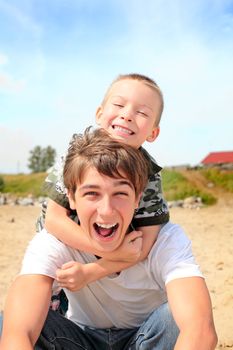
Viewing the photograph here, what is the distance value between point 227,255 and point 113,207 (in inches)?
202

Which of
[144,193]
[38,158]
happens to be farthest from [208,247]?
[38,158]

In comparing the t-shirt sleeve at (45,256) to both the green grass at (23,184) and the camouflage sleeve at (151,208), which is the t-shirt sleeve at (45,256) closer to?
the camouflage sleeve at (151,208)

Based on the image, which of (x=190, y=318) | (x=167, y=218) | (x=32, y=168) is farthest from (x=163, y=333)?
(x=32, y=168)

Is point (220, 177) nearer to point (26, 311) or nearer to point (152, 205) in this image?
point (152, 205)

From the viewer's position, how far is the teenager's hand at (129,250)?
2.12 m

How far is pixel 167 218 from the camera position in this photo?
2.32 metres

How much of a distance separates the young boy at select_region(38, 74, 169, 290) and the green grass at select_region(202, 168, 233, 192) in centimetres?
1317

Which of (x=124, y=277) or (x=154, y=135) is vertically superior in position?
(x=154, y=135)

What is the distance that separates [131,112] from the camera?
90.1 inches

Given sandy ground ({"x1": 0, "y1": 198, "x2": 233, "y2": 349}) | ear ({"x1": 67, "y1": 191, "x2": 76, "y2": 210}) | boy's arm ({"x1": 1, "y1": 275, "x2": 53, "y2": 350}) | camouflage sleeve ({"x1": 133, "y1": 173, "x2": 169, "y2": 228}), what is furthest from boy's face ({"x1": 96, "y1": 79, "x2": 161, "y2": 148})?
sandy ground ({"x1": 0, "y1": 198, "x2": 233, "y2": 349})

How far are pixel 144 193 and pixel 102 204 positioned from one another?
310 mm

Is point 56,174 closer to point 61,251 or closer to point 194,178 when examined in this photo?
point 61,251

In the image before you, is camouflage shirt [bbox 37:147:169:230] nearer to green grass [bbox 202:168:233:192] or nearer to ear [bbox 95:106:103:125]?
ear [bbox 95:106:103:125]

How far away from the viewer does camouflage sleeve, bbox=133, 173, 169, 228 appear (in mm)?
2248
